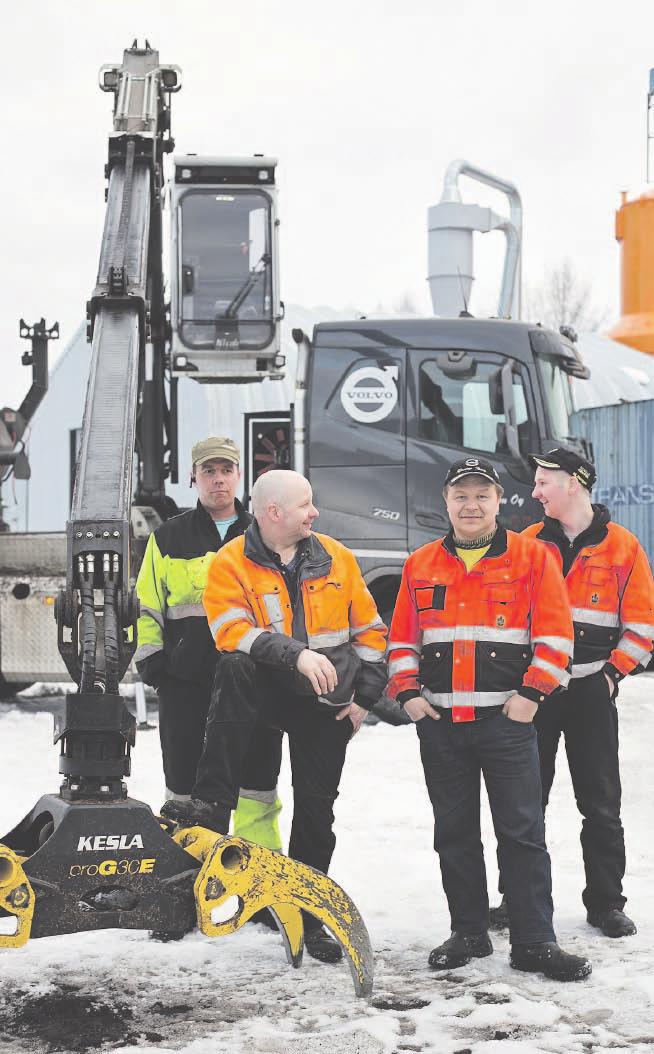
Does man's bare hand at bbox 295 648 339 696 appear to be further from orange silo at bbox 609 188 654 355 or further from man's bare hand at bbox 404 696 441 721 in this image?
orange silo at bbox 609 188 654 355

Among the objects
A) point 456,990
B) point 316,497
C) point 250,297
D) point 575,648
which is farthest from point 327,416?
point 456,990

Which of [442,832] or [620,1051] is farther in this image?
[442,832]

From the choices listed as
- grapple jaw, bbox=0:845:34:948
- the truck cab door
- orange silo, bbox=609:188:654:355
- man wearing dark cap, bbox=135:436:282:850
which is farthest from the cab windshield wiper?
orange silo, bbox=609:188:654:355

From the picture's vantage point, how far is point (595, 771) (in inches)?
195

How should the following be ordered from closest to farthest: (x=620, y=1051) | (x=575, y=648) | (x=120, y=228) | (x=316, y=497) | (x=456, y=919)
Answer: (x=620, y=1051), (x=456, y=919), (x=575, y=648), (x=120, y=228), (x=316, y=497)

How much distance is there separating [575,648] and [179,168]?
23.0 feet

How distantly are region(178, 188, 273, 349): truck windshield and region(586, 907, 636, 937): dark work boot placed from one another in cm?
670

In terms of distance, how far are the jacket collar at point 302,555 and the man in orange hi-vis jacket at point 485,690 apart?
1.12 feet

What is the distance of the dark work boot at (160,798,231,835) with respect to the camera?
172 inches

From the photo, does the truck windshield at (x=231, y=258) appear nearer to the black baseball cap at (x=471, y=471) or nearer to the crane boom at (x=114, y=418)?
the crane boom at (x=114, y=418)

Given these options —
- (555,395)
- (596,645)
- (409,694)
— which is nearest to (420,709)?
(409,694)

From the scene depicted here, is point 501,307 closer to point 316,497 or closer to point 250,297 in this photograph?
point 250,297

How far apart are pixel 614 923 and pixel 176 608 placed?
6.43 feet

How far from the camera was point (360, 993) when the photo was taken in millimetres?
4078
